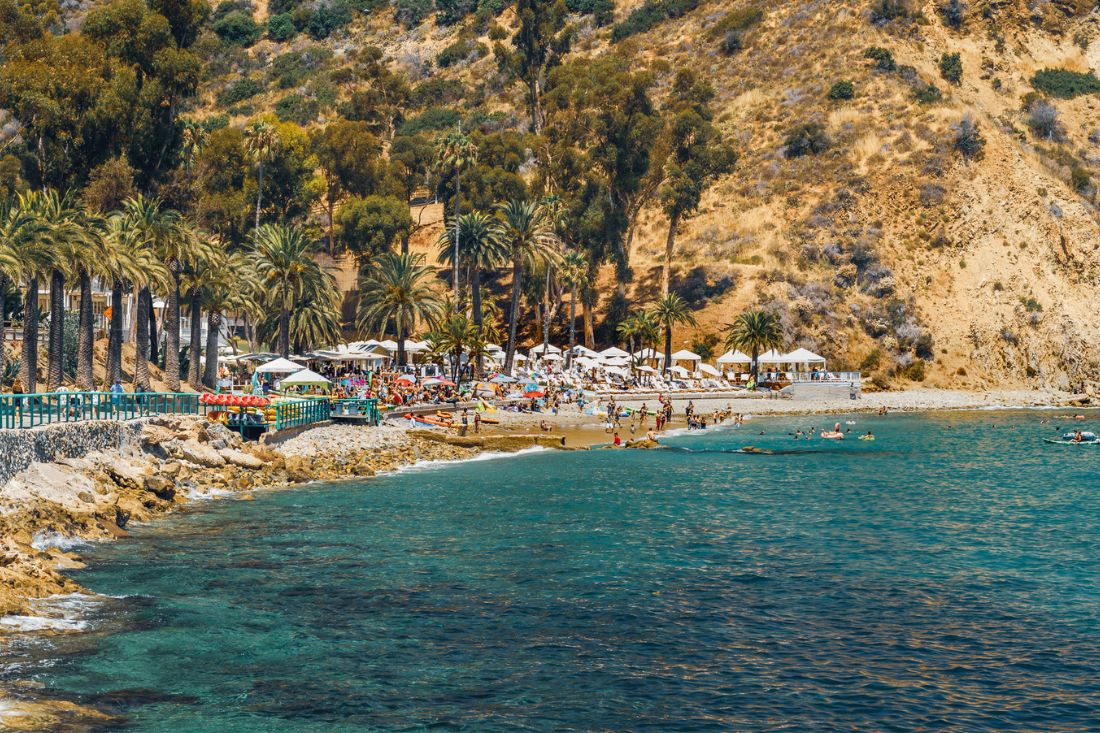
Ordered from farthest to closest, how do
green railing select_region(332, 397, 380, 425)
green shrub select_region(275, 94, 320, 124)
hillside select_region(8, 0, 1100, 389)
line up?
green shrub select_region(275, 94, 320, 124) < hillside select_region(8, 0, 1100, 389) < green railing select_region(332, 397, 380, 425)

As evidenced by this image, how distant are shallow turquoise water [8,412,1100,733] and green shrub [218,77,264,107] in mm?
131222

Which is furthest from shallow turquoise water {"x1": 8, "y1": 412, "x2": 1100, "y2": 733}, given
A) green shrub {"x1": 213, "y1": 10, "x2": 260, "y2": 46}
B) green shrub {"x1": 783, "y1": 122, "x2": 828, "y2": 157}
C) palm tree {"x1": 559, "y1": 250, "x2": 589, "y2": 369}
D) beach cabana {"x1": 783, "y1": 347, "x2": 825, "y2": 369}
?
green shrub {"x1": 213, "y1": 10, "x2": 260, "y2": 46}

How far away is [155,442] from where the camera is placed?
1609 inches

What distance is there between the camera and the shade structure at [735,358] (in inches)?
3696

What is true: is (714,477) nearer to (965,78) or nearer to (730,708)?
(730,708)

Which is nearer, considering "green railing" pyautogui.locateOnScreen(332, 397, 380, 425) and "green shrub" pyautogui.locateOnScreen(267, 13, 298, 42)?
"green railing" pyautogui.locateOnScreen(332, 397, 380, 425)

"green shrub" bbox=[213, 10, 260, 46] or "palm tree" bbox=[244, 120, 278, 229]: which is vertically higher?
"green shrub" bbox=[213, 10, 260, 46]

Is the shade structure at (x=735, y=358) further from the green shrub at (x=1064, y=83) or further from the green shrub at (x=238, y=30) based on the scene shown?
the green shrub at (x=238, y=30)

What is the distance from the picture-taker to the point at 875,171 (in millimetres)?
113438

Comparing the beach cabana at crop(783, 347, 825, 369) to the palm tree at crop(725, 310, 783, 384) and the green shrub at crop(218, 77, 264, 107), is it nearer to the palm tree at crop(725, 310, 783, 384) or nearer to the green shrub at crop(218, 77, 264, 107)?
the palm tree at crop(725, 310, 783, 384)

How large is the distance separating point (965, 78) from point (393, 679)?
126811 millimetres

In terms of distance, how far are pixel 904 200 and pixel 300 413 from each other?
77399 millimetres

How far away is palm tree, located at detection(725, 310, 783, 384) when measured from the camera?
298ft

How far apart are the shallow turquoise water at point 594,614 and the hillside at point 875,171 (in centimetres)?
6173
